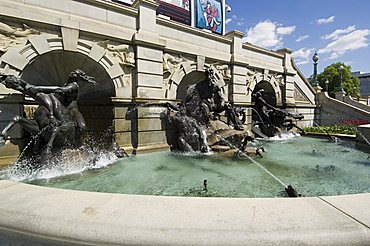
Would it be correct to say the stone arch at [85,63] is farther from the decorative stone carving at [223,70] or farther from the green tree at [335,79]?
the green tree at [335,79]

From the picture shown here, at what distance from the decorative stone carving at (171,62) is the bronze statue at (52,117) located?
13.9 feet

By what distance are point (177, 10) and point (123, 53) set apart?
2271 centimetres

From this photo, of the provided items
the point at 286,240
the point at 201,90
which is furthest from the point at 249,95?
the point at 286,240

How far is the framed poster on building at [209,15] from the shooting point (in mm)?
28828

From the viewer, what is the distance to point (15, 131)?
6383mm

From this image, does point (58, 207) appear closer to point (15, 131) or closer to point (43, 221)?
point (43, 221)

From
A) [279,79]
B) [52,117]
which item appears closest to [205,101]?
[52,117]

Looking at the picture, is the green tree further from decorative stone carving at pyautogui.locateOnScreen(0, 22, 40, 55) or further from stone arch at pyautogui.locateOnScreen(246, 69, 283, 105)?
decorative stone carving at pyautogui.locateOnScreen(0, 22, 40, 55)

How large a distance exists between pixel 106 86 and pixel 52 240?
7.94 meters

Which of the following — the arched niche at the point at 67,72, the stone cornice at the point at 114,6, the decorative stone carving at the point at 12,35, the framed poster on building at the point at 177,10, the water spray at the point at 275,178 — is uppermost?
the framed poster on building at the point at 177,10

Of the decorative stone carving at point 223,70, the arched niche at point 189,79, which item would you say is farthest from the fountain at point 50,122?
the decorative stone carving at point 223,70

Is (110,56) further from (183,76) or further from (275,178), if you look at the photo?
(275,178)

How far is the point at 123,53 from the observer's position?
27.8 ft

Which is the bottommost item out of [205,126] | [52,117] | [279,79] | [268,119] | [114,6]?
[205,126]
